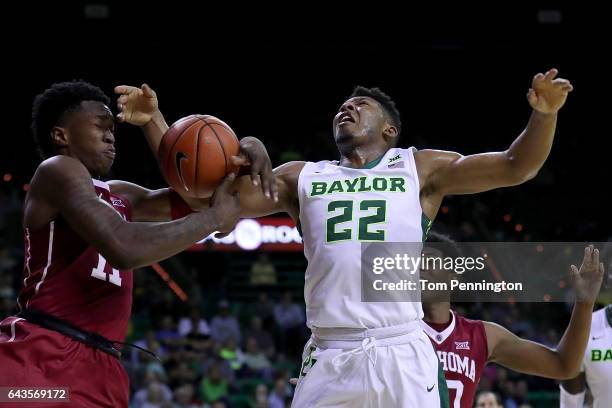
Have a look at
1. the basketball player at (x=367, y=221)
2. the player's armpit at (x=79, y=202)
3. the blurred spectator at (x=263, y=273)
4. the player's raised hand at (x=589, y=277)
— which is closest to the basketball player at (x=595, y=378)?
the player's raised hand at (x=589, y=277)

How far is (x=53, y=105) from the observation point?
3.91 metres

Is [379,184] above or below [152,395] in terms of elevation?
above

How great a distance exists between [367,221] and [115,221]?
4.12 ft

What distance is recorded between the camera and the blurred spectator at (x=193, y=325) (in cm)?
1279

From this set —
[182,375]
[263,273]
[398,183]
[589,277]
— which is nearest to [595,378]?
[589,277]

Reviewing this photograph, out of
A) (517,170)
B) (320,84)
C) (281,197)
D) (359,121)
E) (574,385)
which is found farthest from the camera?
(320,84)

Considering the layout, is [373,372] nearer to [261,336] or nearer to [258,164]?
[258,164]

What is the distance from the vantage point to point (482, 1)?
14953 millimetres

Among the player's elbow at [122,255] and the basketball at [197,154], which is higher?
the basketball at [197,154]

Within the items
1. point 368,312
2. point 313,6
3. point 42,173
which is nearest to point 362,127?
point 368,312

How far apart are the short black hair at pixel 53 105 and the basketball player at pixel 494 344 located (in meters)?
2.13

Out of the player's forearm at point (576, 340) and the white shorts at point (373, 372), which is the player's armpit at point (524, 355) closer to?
the player's forearm at point (576, 340)

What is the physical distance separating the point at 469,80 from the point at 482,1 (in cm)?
296

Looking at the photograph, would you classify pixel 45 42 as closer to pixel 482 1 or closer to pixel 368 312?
pixel 482 1
